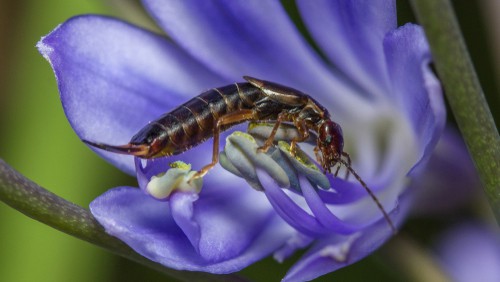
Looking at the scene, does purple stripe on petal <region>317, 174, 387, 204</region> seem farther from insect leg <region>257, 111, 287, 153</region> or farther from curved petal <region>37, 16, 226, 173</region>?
curved petal <region>37, 16, 226, 173</region>

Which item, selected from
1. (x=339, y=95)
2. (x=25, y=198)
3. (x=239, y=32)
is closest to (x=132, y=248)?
(x=25, y=198)

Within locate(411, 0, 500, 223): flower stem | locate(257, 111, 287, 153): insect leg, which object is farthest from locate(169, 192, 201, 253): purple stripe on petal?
locate(411, 0, 500, 223): flower stem

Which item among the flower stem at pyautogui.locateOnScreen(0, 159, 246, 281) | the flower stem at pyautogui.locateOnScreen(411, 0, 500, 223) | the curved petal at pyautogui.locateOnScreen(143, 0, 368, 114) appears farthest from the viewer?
the curved petal at pyautogui.locateOnScreen(143, 0, 368, 114)

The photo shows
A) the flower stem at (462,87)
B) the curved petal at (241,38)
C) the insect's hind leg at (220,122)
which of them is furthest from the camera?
the curved petal at (241,38)

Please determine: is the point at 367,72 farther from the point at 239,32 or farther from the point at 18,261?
the point at 18,261

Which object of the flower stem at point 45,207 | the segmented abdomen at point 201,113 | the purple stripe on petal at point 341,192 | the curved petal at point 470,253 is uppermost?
the flower stem at point 45,207

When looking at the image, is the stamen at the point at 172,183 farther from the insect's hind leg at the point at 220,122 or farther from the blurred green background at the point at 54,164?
the blurred green background at the point at 54,164

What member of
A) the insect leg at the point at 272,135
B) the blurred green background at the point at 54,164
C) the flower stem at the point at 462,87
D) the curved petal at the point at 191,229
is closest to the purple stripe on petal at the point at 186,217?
the curved petal at the point at 191,229

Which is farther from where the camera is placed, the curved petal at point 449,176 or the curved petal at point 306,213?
the curved petal at point 449,176
